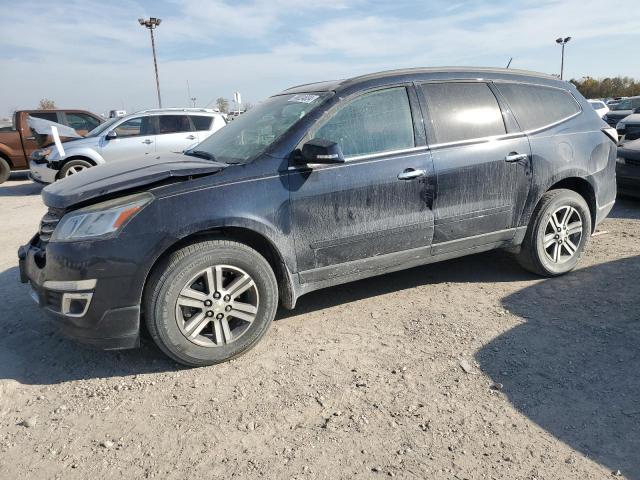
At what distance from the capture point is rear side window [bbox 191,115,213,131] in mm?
10956

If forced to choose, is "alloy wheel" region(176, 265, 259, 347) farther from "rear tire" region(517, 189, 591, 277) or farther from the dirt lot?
"rear tire" region(517, 189, 591, 277)

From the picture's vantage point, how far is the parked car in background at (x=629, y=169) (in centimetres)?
716

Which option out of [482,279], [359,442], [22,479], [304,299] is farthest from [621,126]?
[22,479]

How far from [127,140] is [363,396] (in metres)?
9.03

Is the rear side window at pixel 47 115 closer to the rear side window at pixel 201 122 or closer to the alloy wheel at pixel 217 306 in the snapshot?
the rear side window at pixel 201 122

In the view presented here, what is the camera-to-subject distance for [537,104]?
4.43m

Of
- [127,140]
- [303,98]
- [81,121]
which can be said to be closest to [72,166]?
[127,140]

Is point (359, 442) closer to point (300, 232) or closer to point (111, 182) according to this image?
point (300, 232)

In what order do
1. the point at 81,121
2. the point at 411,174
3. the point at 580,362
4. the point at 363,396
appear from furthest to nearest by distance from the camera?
the point at 81,121 < the point at 411,174 < the point at 580,362 < the point at 363,396

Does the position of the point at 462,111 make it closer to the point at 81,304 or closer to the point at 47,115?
the point at 81,304

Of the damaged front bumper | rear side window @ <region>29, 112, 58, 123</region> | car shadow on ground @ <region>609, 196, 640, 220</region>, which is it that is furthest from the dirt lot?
rear side window @ <region>29, 112, 58, 123</region>

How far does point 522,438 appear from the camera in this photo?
2496 millimetres

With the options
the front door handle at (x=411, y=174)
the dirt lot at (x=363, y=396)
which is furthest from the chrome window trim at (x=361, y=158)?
the dirt lot at (x=363, y=396)

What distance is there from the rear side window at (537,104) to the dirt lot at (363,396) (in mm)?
1448
